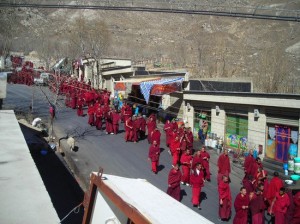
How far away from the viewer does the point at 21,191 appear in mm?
5410

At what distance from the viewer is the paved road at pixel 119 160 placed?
12359 mm

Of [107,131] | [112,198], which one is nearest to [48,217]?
[112,198]

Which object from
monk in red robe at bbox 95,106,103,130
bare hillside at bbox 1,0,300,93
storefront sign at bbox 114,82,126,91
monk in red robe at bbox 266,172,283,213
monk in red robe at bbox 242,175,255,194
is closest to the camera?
monk in red robe at bbox 266,172,283,213

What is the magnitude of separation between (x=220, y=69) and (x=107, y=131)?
19692 millimetres

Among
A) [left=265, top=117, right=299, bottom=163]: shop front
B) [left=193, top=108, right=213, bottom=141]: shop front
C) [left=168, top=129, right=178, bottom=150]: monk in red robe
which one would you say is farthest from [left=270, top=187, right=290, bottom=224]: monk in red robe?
[left=193, top=108, right=213, bottom=141]: shop front

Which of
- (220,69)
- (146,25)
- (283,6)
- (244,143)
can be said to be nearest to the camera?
(244,143)

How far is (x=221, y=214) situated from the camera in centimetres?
1038

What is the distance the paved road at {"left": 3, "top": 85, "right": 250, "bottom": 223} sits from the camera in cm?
1236

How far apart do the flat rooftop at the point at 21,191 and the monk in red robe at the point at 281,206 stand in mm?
6527

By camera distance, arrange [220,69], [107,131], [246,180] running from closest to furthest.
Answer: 1. [246,180]
2. [107,131]
3. [220,69]

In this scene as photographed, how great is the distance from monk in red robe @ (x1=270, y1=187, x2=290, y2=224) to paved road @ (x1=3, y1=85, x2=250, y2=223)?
163 cm

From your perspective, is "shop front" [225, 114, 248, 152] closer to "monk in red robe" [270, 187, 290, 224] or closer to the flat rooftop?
"monk in red robe" [270, 187, 290, 224]

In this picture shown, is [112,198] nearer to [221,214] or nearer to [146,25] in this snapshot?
[221,214]

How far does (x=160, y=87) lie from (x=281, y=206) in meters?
10.5
